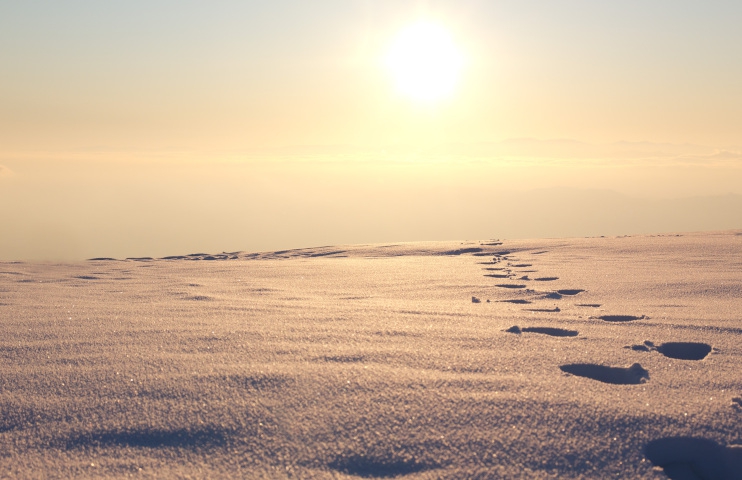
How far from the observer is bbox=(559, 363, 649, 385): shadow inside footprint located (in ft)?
6.93

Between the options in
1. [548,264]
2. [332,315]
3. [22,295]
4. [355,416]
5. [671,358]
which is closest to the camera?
[355,416]

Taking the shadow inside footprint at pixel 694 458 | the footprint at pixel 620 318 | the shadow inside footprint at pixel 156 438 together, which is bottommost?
the shadow inside footprint at pixel 694 458

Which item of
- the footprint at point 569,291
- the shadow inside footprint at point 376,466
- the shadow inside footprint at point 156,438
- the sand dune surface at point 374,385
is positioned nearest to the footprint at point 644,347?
the sand dune surface at point 374,385

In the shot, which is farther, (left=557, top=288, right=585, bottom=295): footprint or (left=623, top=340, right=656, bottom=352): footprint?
(left=557, top=288, right=585, bottom=295): footprint

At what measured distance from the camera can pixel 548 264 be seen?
215 inches

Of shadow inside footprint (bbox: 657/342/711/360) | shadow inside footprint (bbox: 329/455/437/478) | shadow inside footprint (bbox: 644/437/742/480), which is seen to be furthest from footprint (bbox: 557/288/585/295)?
shadow inside footprint (bbox: 329/455/437/478)

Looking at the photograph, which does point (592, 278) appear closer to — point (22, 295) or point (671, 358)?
point (671, 358)

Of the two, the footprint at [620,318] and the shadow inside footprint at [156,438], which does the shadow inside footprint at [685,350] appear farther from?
the shadow inside footprint at [156,438]

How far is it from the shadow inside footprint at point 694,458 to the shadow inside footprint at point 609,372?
1.45ft

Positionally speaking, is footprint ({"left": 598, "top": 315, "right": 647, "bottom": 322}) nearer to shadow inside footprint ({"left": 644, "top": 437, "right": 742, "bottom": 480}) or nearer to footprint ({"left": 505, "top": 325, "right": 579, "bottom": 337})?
footprint ({"left": 505, "top": 325, "right": 579, "bottom": 337})

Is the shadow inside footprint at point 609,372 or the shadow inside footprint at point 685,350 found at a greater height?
the shadow inside footprint at point 685,350

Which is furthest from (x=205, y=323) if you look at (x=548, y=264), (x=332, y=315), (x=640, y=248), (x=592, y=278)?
(x=640, y=248)

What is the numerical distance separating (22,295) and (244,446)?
112 inches

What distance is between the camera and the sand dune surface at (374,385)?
1.58 metres
